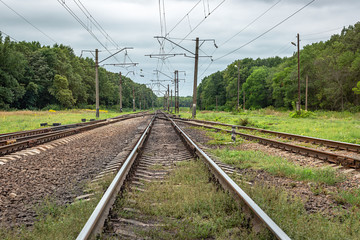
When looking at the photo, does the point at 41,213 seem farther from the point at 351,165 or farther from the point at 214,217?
the point at 351,165

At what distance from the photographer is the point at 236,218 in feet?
11.8

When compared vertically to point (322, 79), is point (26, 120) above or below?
below

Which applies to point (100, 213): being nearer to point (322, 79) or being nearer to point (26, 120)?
point (26, 120)

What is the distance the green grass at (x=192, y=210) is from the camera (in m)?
3.25

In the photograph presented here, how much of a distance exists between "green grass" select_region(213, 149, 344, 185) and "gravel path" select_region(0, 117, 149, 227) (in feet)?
11.3

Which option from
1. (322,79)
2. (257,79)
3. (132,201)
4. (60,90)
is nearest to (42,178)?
(132,201)

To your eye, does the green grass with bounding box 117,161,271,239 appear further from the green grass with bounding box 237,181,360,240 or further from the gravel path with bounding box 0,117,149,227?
the gravel path with bounding box 0,117,149,227

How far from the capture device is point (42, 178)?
20.3 ft

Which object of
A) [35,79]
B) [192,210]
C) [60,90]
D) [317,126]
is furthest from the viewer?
[60,90]

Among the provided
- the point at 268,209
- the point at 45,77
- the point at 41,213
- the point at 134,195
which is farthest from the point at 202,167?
the point at 45,77

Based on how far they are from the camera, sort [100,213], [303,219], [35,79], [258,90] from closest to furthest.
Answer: [100,213] < [303,219] < [35,79] < [258,90]

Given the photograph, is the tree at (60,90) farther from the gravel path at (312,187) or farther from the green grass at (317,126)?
the gravel path at (312,187)

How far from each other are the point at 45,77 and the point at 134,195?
238 ft

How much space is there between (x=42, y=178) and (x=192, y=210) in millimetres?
3758
